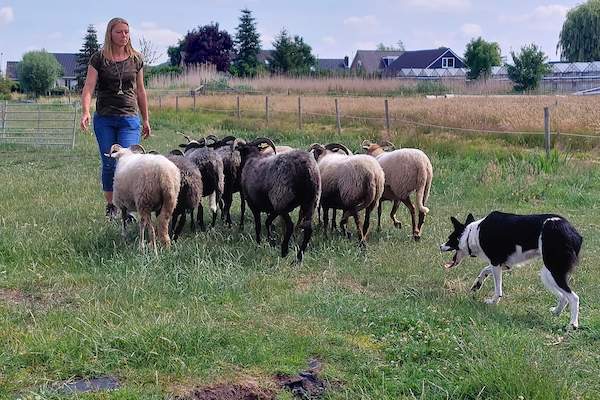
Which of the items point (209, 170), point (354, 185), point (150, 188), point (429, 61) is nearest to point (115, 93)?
point (209, 170)

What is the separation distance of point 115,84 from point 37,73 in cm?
6083

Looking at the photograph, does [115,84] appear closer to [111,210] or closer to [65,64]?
[111,210]

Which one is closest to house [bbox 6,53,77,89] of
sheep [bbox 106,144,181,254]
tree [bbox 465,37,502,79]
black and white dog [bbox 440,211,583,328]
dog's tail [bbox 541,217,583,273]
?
tree [bbox 465,37,502,79]

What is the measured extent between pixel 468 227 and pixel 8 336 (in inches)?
158

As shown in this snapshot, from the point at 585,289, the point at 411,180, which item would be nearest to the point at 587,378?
the point at 585,289

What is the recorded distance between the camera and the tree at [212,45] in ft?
238

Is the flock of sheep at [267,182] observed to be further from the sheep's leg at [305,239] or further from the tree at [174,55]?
the tree at [174,55]

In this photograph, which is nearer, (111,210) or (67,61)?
(111,210)

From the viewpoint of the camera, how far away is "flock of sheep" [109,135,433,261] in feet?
22.6

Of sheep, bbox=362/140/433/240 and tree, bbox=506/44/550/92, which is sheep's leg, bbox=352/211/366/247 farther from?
tree, bbox=506/44/550/92

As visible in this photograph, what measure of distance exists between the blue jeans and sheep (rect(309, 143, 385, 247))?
2.29 meters

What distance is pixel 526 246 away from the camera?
18.7 ft

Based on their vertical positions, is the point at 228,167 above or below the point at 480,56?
below

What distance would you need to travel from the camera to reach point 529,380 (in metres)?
3.81
